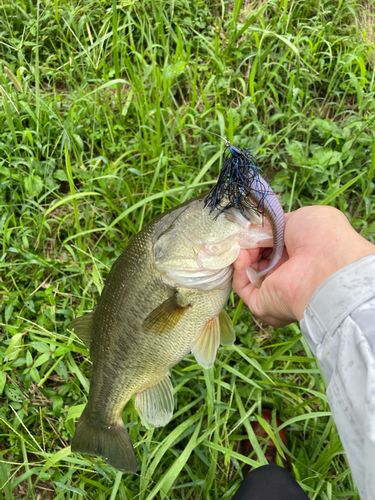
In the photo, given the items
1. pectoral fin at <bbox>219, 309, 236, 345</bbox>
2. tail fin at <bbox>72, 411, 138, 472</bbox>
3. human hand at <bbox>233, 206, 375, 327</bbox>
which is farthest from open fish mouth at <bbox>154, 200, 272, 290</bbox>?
tail fin at <bbox>72, 411, 138, 472</bbox>

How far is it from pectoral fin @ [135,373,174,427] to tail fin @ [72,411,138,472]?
161 mm

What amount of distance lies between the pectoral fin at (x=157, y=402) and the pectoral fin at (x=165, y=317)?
409 millimetres

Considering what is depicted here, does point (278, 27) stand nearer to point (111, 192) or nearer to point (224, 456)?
point (111, 192)

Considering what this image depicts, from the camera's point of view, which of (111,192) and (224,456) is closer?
(224,456)

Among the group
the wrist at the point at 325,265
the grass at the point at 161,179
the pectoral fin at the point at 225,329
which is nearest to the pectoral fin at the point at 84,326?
the grass at the point at 161,179

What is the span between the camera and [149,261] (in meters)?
1.77

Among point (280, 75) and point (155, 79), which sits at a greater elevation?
point (155, 79)

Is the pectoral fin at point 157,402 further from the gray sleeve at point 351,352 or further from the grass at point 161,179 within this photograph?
the gray sleeve at point 351,352

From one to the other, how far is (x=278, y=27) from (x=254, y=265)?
242 centimetres

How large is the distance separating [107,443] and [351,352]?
149 cm

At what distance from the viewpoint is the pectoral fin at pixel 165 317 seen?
171cm

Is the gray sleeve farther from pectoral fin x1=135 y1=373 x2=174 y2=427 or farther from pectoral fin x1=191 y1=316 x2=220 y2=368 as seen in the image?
pectoral fin x1=135 y1=373 x2=174 y2=427

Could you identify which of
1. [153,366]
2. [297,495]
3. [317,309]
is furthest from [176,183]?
[297,495]

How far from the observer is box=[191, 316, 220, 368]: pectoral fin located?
1856 mm
